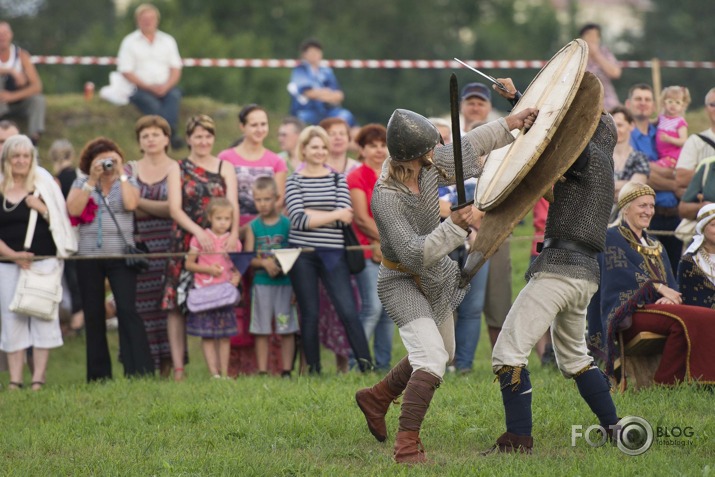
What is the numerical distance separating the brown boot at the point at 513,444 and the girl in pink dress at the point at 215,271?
12.5ft

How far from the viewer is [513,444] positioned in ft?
24.0

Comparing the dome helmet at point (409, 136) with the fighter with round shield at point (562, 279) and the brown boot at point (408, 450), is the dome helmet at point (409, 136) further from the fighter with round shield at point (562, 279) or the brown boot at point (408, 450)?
the brown boot at point (408, 450)

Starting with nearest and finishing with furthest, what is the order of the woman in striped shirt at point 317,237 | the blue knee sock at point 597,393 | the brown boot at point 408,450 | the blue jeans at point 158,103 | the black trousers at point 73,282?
the brown boot at point 408,450 → the blue knee sock at point 597,393 → the woman in striped shirt at point 317,237 → the black trousers at point 73,282 → the blue jeans at point 158,103

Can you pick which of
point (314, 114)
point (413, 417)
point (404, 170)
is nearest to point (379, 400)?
point (413, 417)

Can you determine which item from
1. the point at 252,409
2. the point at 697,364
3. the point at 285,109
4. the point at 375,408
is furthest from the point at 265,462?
the point at 285,109

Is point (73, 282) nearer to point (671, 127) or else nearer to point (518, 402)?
point (671, 127)

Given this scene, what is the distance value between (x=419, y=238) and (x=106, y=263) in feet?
14.5

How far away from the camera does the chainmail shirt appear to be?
7223mm

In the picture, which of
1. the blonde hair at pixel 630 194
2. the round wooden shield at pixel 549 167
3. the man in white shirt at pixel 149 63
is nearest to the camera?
the round wooden shield at pixel 549 167

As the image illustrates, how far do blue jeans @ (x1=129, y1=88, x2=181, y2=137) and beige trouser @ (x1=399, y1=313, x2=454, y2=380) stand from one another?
31.9 ft

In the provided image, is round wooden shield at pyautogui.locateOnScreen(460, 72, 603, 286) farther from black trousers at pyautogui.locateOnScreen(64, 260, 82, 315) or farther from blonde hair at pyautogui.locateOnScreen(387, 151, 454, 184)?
black trousers at pyautogui.locateOnScreen(64, 260, 82, 315)

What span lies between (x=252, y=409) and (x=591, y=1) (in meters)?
66.4

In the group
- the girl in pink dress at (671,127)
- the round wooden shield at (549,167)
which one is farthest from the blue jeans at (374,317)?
the round wooden shield at (549,167)

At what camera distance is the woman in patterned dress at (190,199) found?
10.8 m
